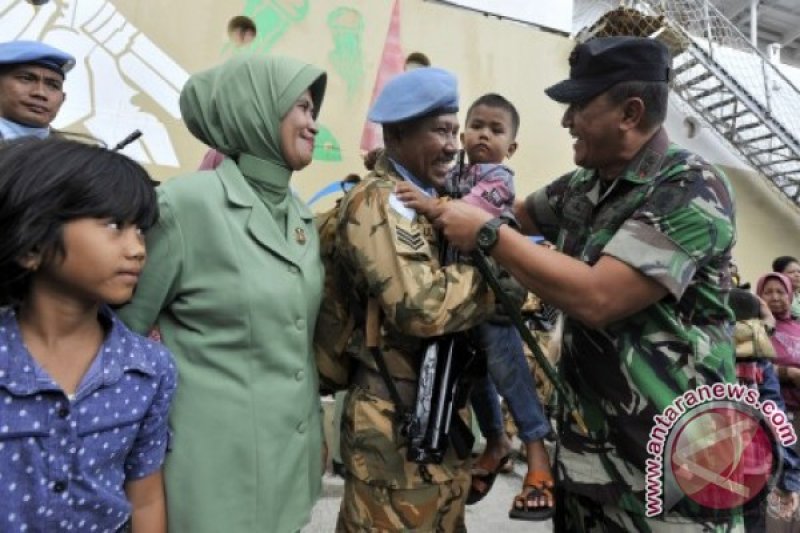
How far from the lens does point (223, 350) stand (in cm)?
133

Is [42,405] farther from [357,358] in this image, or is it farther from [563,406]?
[563,406]

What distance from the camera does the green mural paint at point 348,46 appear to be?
579 cm

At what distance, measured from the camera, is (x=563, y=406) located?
175 cm

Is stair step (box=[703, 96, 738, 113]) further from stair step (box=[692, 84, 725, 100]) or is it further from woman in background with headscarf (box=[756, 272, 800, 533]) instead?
woman in background with headscarf (box=[756, 272, 800, 533])

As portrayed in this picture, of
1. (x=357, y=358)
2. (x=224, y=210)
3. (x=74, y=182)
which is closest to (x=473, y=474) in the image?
(x=357, y=358)

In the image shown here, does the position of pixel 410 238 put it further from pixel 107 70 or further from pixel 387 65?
pixel 387 65

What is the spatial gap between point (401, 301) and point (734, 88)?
310 inches

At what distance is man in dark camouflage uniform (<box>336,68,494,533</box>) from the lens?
1.49 meters

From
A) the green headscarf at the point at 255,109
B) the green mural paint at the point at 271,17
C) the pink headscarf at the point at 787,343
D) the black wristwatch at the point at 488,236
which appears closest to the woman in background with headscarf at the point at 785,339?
the pink headscarf at the point at 787,343

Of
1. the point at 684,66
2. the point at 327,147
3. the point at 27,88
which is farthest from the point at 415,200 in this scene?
the point at 684,66

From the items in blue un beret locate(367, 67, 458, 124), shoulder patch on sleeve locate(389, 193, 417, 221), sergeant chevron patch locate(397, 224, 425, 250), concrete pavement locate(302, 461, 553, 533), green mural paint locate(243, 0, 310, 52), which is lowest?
concrete pavement locate(302, 461, 553, 533)

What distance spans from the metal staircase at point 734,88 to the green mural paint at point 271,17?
372 centimetres

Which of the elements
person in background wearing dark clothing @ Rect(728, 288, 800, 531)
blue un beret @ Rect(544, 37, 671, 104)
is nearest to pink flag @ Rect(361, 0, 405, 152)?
person in background wearing dark clothing @ Rect(728, 288, 800, 531)

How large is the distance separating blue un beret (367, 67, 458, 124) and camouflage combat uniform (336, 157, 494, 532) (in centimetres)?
20
